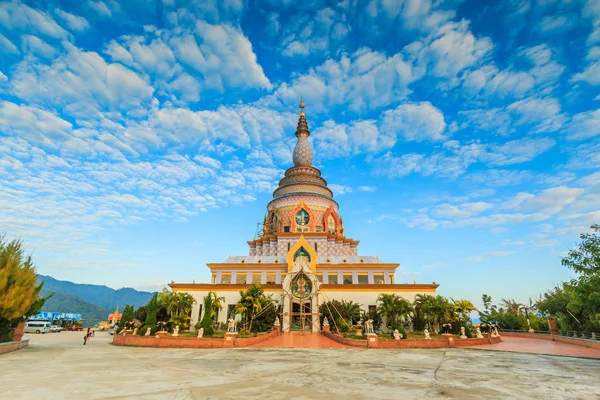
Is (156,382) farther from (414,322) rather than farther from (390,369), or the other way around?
(414,322)

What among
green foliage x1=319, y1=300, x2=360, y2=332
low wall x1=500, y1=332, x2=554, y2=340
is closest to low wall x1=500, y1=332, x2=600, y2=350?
low wall x1=500, y1=332, x2=554, y2=340

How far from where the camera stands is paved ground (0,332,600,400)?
8078 mm

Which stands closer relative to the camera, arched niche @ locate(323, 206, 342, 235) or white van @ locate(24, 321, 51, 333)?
arched niche @ locate(323, 206, 342, 235)

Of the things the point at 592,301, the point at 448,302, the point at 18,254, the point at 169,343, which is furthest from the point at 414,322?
the point at 18,254

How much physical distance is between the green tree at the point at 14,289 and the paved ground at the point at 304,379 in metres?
6.03

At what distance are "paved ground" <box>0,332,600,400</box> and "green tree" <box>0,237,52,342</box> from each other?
6031mm

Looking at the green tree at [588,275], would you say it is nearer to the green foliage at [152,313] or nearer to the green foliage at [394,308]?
the green foliage at [394,308]

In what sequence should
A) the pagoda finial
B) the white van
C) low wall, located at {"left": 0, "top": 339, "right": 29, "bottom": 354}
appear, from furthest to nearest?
1. the pagoda finial
2. the white van
3. low wall, located at {"left": 0, "top": 339, "right": 29, "bottom": 354}

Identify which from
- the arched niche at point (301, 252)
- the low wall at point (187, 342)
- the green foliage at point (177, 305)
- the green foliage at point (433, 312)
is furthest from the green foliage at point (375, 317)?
the green foliage at point (177, 305)

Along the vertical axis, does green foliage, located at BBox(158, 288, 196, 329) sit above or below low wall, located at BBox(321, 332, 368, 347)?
above

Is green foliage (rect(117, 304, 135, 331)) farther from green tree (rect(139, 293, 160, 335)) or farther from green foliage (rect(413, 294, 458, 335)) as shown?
green foliage (rect(413, 294, 458, 335))

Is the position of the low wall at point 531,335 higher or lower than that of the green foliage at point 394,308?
lower

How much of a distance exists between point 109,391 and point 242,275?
1050 inches

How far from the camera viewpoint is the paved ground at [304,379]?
26.5ft
